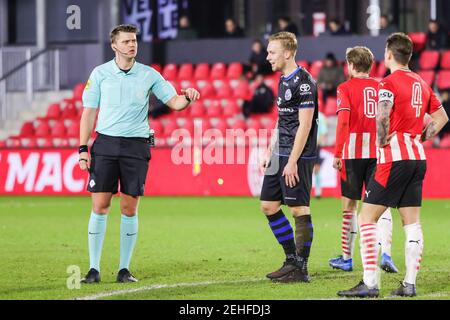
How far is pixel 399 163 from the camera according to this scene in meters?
7.70

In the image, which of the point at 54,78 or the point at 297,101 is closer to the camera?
the point at 297,101

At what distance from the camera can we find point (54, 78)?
26.2 m

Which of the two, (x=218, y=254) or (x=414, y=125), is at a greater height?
Answer: (x=414, y=125)

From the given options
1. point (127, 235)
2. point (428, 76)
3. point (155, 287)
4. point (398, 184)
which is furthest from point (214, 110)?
point (398, 184)

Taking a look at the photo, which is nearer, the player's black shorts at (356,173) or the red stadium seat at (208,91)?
the player's black shorts at (356,173)

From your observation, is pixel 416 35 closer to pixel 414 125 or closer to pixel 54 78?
pixel 54 78

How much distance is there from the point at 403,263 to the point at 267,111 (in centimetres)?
1297

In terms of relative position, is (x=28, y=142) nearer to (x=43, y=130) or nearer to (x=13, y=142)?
(x=13, y=142)

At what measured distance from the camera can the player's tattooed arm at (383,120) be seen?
756 centimetres

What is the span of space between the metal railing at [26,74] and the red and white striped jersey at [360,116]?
1637 cm

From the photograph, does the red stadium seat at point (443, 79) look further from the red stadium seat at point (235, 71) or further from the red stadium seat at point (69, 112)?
the red stadium seat at point (69, 112)

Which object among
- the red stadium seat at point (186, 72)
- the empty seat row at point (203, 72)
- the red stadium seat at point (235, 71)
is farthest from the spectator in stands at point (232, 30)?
the red stadium seat at point (186, 72)

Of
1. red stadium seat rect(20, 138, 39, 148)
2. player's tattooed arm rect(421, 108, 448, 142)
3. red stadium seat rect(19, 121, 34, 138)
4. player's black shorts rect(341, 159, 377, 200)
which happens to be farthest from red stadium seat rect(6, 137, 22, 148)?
player's tattooed arm rect(421, 108, 448, 142)
